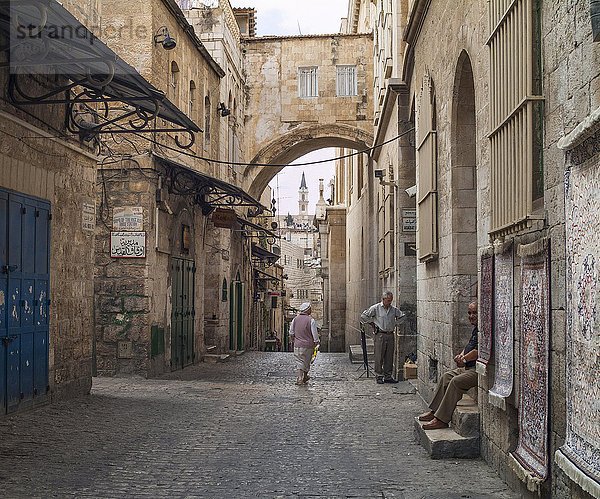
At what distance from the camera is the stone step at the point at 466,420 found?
727cm

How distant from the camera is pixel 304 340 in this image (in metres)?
14.9

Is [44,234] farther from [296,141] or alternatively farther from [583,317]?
[296,141]

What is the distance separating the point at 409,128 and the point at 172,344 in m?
6.20

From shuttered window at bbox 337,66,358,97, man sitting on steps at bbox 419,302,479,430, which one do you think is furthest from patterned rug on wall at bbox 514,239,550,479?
shuttered window at bbox 337,66,358,97

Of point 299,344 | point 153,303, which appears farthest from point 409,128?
point 153,303

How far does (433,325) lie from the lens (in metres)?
10.3

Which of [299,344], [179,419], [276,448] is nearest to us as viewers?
[276,448]

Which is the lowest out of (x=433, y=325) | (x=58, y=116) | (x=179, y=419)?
(x=179, y=419)

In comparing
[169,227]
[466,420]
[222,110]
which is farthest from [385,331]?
[222,110]

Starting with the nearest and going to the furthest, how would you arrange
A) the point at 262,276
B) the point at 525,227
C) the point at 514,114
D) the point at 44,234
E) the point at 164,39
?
the point at 525,227 → the point at 514,114 → the point at 44,234 → the point at 164,39 → the point at 262,276

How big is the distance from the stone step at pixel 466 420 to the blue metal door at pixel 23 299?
4796 mm

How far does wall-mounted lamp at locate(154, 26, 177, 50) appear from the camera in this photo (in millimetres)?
15297

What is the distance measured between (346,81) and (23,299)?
60.2 ft

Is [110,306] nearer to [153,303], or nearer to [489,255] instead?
[153,303]
